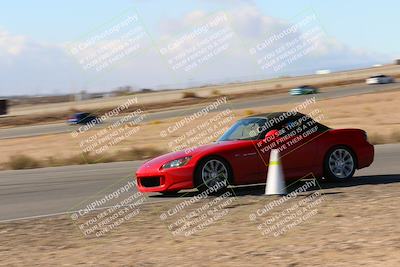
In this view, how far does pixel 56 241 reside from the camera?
27.6ft

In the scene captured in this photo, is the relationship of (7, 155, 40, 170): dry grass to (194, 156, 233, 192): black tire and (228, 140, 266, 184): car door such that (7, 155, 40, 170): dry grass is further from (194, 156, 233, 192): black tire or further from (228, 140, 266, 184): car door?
(228, 140, 266, 184): car door

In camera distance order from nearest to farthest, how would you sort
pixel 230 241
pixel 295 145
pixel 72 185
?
1. pixel 230 241
2. pixel 295 145
3. pixel 72 185

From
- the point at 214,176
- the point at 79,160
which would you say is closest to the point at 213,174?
the point at 214,176

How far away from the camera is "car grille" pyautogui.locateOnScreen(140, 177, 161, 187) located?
12.1 m

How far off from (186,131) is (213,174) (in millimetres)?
26254

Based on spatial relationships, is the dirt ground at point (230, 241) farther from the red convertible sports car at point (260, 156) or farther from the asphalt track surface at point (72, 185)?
the asphalt track surface at point (72, 185)

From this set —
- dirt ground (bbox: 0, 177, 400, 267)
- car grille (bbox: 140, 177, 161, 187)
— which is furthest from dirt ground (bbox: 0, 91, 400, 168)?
dirt ground (bbox: 0, 177, 400, 267)

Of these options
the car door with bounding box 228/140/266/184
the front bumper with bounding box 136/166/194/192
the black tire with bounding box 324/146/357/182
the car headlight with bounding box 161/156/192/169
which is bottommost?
the black tire with bounding box 324/146/357/182

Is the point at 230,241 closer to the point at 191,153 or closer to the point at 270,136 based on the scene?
the point at 191,153

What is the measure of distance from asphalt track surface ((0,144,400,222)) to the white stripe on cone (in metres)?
0.56

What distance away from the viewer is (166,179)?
39.0ft

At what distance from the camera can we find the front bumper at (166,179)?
38.5 ft

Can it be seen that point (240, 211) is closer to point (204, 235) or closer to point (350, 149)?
point (204, 235)

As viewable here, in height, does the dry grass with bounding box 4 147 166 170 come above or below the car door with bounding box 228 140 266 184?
above
